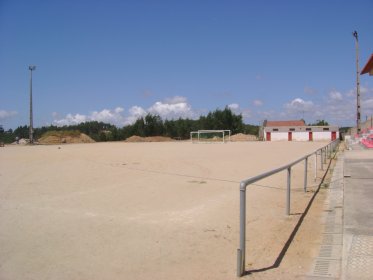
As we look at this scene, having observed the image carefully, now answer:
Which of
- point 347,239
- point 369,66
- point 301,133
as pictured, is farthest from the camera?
point 301,133

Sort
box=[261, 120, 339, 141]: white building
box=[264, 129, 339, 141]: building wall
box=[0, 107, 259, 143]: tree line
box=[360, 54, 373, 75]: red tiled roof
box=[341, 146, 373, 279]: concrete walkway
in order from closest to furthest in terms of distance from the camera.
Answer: box=[341, 146, 373, 279]: concrete walkway → box=[360, 54, 373, 75]: red tiled roof → box=[261, 120, 339, 141]: white building → box=[264, 129, 339, 141]: building wall → box=[0, 107, 259, 143]: tree line

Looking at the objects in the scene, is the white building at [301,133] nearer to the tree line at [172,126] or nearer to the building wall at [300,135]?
the building wall at [300,135]

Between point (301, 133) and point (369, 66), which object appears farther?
point (301, 133)

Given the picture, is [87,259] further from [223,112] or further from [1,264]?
[223,112]

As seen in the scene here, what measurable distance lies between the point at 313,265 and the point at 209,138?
197 feet

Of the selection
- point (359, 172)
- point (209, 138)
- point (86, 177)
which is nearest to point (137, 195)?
point (86, 177)

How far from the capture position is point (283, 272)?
170 inches

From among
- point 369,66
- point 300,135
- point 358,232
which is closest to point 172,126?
point 300,135

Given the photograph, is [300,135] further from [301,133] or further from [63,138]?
[63,138]

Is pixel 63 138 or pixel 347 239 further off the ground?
pixel 63 138

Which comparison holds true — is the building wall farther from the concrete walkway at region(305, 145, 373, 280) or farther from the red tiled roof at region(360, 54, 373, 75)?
the concrete walkway at region(305, 145, 373, 280)

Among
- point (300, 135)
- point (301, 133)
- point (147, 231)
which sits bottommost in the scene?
point (147, 231)

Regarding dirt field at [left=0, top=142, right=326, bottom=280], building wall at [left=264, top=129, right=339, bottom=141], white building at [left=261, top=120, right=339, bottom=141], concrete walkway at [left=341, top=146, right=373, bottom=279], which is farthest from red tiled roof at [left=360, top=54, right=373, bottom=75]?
building wall at [left=264, top=129, right=339, bottom=141]

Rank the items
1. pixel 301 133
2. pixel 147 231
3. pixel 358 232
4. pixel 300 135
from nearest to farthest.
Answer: pixel 358 232 < pixel 147 231 < pixel 300 135 < pixel 301 133
